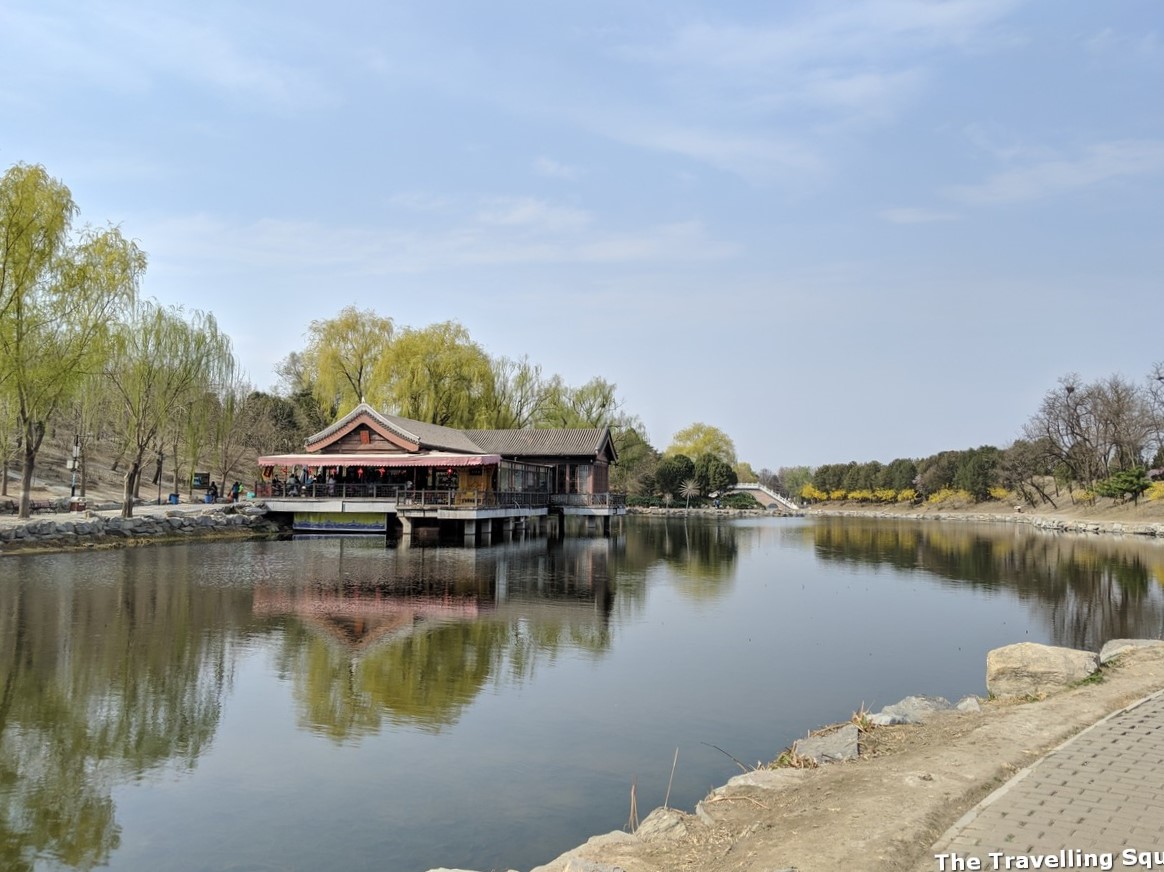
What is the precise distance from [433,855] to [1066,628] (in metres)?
14.4

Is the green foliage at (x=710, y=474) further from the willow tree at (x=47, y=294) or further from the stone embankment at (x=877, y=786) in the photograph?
the stone embankment at (x=877, y=786)

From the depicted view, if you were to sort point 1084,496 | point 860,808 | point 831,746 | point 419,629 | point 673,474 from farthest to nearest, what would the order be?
point 673,474 < point 1084,496 < point 419,629 < point 831,746 < point 860,808

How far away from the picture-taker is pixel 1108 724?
7.26 metres

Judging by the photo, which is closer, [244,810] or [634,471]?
[244,810]

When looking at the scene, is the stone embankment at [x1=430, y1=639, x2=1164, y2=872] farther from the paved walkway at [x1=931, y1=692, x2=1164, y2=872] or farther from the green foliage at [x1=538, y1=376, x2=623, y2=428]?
the green foliage at [x1=538, y1=376, x2=623, y2=428]

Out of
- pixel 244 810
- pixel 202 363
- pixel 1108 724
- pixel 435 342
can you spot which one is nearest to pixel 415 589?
pixel 244 810

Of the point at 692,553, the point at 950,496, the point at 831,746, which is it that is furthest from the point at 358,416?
the point at 950,496

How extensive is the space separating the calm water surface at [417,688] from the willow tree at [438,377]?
79.1ft

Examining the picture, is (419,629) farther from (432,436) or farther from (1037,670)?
(432,436)

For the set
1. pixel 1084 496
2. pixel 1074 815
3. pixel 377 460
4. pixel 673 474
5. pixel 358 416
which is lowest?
pixel 1074 815

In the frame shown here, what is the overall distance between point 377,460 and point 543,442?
10.8m

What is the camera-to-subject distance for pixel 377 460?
35.4 meters

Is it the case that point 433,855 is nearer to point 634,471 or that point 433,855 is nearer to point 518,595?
point 518,595

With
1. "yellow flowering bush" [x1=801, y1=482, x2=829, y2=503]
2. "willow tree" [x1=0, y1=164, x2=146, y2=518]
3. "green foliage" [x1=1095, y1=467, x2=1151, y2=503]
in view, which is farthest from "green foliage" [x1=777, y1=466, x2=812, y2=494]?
"willow tree" [x1=0, y1=164, x2=146, y2=518]
